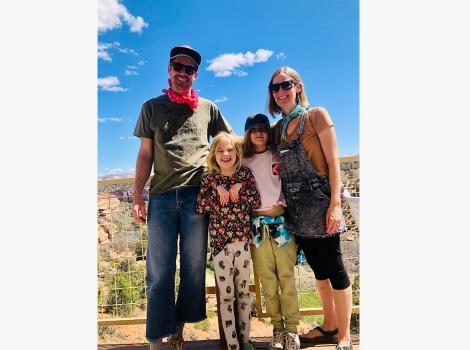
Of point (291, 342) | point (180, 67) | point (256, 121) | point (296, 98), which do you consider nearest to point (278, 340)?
point (291, 342)

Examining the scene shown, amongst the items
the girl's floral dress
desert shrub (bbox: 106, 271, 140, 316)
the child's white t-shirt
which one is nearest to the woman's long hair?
the child's white t-shirt

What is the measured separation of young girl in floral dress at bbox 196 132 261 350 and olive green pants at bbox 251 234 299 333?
11 cm

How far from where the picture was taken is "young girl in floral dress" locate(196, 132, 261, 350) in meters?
2.18

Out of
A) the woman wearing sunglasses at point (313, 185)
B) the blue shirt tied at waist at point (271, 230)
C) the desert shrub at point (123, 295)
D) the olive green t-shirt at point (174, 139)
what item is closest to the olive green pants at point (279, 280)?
the blue shirt tied at waist at point (271, 230)

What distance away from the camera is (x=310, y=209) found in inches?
85.4

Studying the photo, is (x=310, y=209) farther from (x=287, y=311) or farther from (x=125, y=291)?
(x=125, y=291)

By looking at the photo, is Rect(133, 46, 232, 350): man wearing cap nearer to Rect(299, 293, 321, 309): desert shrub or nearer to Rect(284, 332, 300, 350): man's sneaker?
Rect(284, 332, 300, 350): man's sneaker

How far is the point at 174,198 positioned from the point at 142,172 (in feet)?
1.18

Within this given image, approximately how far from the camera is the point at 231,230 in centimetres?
218

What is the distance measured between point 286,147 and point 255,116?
325mm

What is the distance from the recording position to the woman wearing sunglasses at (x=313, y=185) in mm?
2109

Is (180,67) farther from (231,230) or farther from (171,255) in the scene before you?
(171,255)
